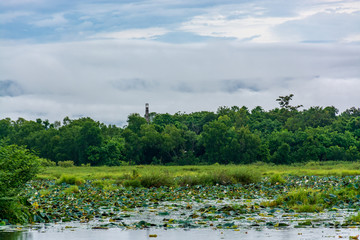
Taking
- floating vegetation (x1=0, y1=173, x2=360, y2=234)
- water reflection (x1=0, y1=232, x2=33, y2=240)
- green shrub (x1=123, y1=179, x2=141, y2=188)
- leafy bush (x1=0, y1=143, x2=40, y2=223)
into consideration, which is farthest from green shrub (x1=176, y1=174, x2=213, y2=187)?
water reflection (x1=0, y1=232, x2=33, y2=240)

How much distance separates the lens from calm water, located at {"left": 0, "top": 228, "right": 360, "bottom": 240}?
46.9 feet

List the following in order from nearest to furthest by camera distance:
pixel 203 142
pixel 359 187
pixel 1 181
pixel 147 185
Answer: pixel 1 181, pixel 359 187, pixel 147 185, pixel 203 142

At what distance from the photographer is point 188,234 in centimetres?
1493

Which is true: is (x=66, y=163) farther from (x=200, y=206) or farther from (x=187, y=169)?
(x=200, y=206)

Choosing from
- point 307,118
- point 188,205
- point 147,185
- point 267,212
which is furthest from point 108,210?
point 307,118

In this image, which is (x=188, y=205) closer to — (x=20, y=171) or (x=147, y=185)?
(x=20, y=171)

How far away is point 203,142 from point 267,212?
56.5m

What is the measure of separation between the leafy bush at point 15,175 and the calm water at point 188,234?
1.58 m

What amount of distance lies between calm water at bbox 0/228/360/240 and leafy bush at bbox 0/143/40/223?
62.0 inches

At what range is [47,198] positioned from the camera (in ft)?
75.2

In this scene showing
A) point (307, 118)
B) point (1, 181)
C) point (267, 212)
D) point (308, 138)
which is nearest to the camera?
point (1, 181)

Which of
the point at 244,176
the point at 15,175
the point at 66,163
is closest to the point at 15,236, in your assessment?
the point at 15,175

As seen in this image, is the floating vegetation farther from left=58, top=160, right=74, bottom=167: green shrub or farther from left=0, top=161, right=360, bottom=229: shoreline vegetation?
left=58, top=160, right=74, bottom=167: green shrub

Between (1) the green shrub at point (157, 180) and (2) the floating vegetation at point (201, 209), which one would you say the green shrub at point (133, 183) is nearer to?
(1) the green shrub at point (157, 180)
